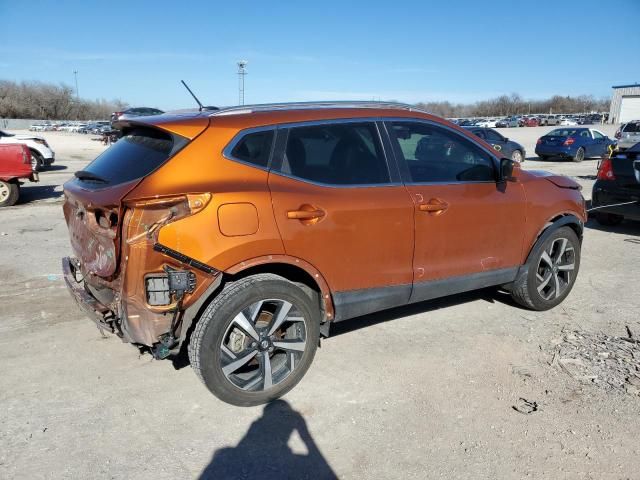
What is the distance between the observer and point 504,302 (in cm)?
498

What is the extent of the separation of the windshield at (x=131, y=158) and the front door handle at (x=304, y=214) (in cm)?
81

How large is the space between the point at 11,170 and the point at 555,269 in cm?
1034

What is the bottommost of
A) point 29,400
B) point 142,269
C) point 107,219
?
point 29,400

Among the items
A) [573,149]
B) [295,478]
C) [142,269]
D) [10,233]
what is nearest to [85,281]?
[142,269]

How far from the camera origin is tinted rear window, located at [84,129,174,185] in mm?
3035

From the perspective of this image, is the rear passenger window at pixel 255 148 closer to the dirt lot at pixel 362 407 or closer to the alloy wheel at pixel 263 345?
the alloy wheel at pixel 263 345

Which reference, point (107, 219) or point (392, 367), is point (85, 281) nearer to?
point (107, 219)

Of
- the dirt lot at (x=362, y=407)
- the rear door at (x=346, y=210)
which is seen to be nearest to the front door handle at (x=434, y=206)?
the rear door at (x=346, y=210)

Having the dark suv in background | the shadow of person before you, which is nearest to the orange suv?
the shadow of person

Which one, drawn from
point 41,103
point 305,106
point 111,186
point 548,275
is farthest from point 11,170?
point 41,103

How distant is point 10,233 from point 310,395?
659cm

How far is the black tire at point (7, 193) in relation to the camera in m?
10.2

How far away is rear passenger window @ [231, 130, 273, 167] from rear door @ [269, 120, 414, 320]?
2.8 inches

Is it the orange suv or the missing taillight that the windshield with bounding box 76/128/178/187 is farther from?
the missing taillight
